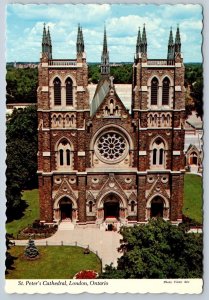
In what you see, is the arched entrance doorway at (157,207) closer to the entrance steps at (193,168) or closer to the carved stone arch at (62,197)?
the entrance steps at (193,168)

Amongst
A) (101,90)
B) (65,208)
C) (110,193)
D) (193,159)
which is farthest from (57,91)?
(193,159)

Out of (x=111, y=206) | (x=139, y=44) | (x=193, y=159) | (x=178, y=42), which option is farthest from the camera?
(x=193, y=159)

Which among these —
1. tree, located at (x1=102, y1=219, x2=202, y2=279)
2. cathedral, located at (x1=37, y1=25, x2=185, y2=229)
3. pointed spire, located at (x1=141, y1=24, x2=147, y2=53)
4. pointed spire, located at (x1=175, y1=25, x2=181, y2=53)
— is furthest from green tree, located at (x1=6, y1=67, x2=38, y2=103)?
tree, located at (x1=102, y1=219, x2=202, y2=279)

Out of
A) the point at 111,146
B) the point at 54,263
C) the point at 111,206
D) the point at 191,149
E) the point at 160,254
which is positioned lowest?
the point at 54,263

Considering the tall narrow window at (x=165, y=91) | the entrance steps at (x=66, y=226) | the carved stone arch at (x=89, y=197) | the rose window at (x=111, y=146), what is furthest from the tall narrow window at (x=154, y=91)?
the entrance steps at (x=66, y=226)

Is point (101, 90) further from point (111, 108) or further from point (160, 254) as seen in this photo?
point (160, 254)

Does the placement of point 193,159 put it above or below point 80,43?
below
